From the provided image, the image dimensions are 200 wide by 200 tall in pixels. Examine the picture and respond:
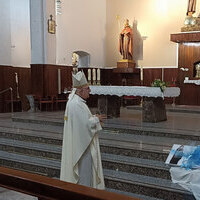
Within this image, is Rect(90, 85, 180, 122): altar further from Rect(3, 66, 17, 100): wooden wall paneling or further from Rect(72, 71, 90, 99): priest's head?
Rect(3, 66, 17, 100): wooden wall paneling

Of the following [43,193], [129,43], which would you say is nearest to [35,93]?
[129,43]

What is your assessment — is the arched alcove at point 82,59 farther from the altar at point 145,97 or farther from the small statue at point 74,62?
the altar at point 145,97

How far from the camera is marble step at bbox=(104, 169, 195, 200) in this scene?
→ 399 cm

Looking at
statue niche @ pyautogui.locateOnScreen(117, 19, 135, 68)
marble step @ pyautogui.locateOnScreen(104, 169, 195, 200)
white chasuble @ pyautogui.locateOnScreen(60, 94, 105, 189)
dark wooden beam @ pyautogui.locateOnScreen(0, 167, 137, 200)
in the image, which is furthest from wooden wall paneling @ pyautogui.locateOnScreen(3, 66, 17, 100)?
dark wooden beam @ pyautogui.locateOnScreen(0, 167, 137, 200)

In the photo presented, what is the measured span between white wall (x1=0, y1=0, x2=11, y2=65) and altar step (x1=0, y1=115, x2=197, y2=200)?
4.95 meters

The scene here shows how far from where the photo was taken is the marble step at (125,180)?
13.3ft

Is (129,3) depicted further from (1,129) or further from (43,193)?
(43,193)

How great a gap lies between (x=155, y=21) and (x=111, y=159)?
8699 millimetres

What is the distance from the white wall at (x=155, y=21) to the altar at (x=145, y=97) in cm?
494

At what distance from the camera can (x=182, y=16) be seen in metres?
11.8

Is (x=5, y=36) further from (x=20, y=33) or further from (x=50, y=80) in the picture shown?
(x=50, y=80)

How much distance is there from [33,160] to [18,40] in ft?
27.2

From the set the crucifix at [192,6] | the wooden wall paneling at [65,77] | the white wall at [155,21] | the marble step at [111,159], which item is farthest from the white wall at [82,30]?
the marble step at [111,159]

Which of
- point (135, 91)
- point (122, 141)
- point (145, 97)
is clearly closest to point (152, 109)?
point (145, 97)
